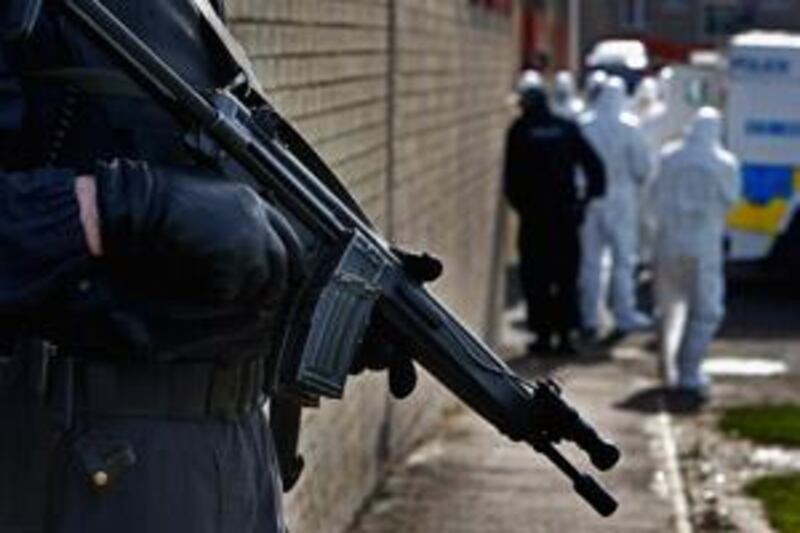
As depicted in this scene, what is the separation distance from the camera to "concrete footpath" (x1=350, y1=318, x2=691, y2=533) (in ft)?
28.1

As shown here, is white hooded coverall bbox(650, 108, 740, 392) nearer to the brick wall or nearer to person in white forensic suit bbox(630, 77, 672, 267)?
the brick wall

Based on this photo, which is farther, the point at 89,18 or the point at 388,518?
the point at 388,518

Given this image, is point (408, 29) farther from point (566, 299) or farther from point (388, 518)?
point (566, 299)

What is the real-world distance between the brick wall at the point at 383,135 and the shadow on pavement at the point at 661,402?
42.9 inches

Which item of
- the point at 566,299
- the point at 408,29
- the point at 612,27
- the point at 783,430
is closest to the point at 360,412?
the point at 408,29

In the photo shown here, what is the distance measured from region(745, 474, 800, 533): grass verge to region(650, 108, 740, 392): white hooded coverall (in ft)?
10.3

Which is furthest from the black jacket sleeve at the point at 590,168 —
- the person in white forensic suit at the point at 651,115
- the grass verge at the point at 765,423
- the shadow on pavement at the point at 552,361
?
the person in white forensic suit at the point at 651,115

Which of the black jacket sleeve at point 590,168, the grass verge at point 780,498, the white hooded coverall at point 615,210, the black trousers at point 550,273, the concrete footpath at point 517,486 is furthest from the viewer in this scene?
the white hooded coverall at point 615,210

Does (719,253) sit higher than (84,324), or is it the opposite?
(84,324)

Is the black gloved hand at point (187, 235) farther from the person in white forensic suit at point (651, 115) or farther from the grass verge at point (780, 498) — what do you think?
the person in white forensic suit at point (651, 115)

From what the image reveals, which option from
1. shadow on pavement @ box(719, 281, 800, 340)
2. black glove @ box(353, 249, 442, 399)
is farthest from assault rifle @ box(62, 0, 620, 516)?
shadow on pavement @ box(719, 281, 800, 340)

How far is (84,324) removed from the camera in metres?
2.86

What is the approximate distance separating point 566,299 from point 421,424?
189 inches

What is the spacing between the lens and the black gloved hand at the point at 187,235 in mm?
2732
